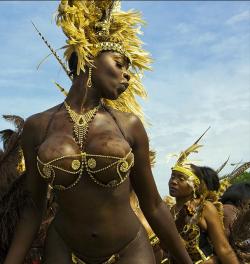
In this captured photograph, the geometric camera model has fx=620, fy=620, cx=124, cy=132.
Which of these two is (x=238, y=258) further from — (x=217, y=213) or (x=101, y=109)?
(x=101, y=109)

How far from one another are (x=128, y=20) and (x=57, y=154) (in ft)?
3.97

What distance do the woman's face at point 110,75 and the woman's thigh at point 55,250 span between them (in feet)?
3.24

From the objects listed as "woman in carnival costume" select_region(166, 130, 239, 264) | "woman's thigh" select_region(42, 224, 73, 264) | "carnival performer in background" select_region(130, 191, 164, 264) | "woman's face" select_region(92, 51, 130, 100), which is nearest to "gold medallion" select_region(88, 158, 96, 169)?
"woman's face" select_region(92, 51, 130, 100)

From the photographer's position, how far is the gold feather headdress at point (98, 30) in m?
4.15

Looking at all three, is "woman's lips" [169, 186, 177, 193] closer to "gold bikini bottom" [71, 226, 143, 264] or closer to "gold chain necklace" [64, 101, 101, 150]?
"gold bikini bottom" [71, 226, 143, 264]

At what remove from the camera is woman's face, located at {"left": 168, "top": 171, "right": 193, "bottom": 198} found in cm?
682

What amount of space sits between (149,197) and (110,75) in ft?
2.88

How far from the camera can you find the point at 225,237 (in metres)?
6.47

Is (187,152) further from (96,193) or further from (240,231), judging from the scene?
(96,193)

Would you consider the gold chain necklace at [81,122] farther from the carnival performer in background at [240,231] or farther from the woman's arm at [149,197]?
the carnival performer in background at [240,231]

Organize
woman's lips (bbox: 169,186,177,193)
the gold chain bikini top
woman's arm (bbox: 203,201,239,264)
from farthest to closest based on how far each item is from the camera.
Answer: woman's lips (bbox: 169,186,177,193) → woman's arm (bbox: 203,201,239,264) → the gold chain bikini top

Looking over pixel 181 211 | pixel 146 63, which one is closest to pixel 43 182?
pixel 146 63

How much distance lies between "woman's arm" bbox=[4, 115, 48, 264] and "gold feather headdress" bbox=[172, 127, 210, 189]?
287cm

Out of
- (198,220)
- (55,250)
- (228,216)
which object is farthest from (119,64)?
(228,216)
